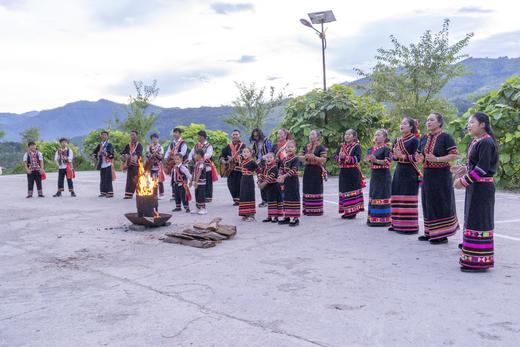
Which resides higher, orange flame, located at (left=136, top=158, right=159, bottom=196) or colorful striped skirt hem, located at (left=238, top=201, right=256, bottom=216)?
orange flame, located at (left=136, top=158, right=159, bottom=196)

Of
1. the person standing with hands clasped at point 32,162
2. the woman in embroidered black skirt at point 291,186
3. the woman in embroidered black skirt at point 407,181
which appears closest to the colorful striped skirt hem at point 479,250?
the woman in embroidered black skirt at point 407,181

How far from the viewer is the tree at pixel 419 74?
25359 millimetres

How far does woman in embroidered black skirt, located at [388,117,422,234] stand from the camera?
325 inches

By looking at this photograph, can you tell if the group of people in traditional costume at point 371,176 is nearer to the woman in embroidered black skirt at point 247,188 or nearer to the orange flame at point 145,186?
the woman in embroidered black skirt at point 247,188

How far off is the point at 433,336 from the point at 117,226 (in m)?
7.04

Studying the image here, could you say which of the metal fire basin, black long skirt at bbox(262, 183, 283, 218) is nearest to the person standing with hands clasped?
the metal fire basin

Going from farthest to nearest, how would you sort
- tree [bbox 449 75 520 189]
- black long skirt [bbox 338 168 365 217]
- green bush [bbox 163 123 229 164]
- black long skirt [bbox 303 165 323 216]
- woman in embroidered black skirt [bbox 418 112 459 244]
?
green bush [bbox 163 123 229 164] < tree [bbox 449 75 520 189] < black long skirt [bbox 303 165 323 216] < black long skirt [bbox 338 168 365 217] < woman in embroidered black skirt [bbox 418 112 459 244]

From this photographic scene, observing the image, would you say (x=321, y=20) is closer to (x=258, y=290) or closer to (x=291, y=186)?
(x=291, y=186)

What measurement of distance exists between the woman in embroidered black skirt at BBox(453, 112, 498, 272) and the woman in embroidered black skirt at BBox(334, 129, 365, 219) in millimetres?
3787

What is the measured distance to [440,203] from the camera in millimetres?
7422

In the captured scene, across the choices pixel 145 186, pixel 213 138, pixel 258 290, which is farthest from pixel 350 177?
pixel 213 138

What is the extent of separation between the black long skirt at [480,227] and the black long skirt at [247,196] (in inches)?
194

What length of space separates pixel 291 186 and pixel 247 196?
3.50 ft

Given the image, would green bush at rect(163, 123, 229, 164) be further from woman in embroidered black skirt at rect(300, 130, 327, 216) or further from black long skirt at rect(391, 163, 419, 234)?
black long skirt at rect(391, 163, 419, 234)
